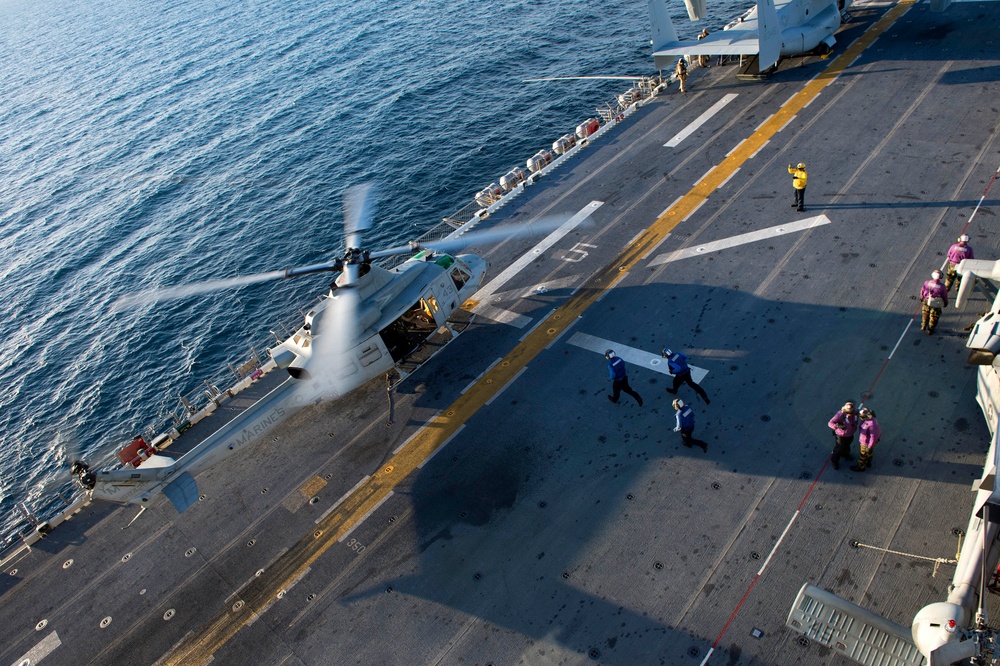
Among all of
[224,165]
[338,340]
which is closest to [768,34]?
[338,340]

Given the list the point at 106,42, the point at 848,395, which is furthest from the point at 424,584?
the point at 106,42

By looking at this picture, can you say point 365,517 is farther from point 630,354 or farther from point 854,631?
point 854,631

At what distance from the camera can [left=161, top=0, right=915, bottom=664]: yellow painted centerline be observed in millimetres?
15906

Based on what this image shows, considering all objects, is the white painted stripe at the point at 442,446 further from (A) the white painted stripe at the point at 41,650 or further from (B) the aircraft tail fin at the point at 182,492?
(A) the white painted stripe at the point at 41,650

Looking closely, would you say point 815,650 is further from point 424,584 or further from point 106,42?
point 106,42

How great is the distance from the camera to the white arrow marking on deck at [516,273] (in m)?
23.1

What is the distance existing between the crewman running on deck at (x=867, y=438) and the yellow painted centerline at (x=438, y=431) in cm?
965

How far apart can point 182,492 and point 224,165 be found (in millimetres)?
40264

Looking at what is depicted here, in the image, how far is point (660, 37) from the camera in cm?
3547

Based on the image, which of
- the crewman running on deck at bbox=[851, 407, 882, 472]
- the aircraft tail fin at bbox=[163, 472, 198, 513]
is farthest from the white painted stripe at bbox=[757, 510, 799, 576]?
the aircraft tail fin at bbox=[163, 472, 198, 513]

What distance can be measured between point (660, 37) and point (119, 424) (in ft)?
111

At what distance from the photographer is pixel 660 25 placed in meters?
→ 35.0

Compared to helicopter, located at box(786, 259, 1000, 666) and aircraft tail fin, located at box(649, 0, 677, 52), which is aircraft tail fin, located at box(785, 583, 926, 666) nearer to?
helicopter, located at box(786, 259, 1000, 666)

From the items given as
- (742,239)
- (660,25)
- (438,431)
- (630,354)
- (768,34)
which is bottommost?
(438,431)
